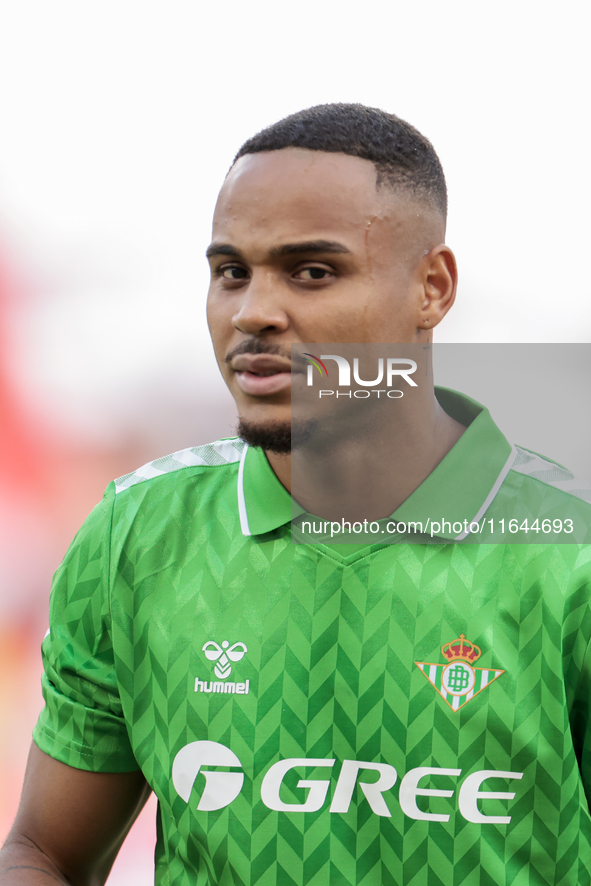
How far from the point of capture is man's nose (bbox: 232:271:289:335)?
804mm

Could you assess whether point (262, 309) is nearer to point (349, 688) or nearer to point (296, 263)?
point (296, 263)

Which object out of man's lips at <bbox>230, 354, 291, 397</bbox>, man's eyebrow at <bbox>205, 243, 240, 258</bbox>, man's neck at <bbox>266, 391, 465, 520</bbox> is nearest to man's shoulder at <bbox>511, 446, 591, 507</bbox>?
man's neck at <bbox>266, 391, 465, 520</bbox>

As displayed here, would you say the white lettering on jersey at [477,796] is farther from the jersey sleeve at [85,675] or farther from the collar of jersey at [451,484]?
the jersey sleeve at [85,675]

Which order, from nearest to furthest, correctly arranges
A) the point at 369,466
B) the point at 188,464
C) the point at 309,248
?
the point at 309,248, the point at 369,466, the point at 188,464

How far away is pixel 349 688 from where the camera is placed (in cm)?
86

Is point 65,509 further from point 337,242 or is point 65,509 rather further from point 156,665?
point 337,242

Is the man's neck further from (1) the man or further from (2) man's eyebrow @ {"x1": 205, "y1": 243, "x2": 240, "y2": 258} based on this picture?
(2) man's eyebrow @ {"x1": 205, "y1": 243, "x2": 240, "y2": 258}

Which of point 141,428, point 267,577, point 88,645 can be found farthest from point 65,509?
point 267,577

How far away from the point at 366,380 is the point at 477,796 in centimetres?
48

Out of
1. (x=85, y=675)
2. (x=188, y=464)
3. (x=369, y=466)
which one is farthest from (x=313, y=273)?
(x=85, y=675)

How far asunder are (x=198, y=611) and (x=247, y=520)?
127 mm

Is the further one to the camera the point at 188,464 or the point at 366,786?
the point at 188,464

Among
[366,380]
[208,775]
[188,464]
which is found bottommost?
[208,775]

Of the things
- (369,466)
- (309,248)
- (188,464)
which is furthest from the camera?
(188,464)
